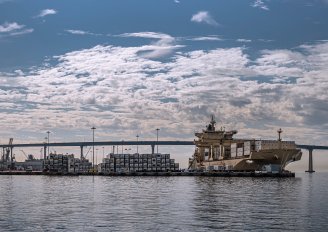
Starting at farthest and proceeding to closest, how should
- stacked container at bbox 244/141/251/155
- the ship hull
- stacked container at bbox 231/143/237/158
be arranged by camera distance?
stacked container at bbox 231/143/237/158, stacked container at bbox 244/141/251/155, the ship hull

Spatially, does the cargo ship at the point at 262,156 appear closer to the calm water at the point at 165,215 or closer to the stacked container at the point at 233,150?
the stacked container at the point at 233,150

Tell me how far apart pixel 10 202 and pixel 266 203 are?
3007 centimetres

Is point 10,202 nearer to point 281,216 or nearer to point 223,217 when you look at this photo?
point 223,217

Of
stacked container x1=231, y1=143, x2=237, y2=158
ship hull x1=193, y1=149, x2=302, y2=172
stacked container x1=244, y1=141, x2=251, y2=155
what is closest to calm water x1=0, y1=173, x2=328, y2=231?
ship hull x1=193, y1=149, x2=302, y2=172

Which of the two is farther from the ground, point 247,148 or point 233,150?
point 247,148

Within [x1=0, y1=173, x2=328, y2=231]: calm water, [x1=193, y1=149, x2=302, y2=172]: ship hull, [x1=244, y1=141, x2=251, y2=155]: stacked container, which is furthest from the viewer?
[x1=244, y1=141, x2=251, y2=155]: stacked container

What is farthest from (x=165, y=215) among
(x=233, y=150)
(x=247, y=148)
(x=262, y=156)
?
(x=233, y=150)

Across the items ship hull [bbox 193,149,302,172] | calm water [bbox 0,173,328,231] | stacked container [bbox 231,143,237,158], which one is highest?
stacked container [bbox 231,143,237,158]

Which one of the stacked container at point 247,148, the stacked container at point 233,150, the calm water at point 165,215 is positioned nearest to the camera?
the calm water at point 165,215

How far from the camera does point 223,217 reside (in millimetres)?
48844

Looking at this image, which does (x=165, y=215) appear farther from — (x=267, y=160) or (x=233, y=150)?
(x=233, y=150)

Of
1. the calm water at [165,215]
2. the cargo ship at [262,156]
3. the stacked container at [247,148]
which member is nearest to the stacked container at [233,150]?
the cargo ship at [262,156]

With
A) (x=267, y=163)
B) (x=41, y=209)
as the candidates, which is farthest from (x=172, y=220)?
(x=267, y=163)

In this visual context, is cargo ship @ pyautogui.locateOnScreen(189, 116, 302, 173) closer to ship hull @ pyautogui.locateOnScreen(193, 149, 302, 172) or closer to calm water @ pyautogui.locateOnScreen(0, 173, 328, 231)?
ship hull @ pyautogui.locateOnScreen(193, 149, 302, 172)
